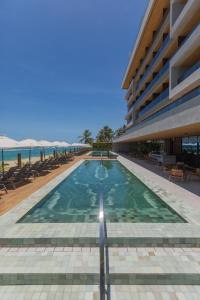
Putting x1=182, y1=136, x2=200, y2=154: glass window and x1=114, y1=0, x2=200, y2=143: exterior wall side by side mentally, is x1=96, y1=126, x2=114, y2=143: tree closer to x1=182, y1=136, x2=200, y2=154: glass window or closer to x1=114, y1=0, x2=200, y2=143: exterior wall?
x1=114, y1=0, x2=200, y2=143: exterior wall

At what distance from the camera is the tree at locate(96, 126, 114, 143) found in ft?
233

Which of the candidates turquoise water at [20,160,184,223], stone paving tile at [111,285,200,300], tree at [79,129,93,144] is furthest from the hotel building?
tree at [79,129,93,144]

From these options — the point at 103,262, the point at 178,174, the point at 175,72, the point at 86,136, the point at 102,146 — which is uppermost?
the point at 175,72

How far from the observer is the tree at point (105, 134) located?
71.0 m

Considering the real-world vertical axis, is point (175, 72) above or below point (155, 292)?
above

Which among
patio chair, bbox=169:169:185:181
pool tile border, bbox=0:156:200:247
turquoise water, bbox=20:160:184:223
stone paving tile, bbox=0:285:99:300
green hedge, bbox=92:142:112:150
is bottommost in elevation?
stone paving tile, bbox=0:285:99:300

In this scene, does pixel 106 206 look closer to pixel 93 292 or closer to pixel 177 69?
pixel 93 292

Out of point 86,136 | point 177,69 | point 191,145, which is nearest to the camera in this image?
point 177,69

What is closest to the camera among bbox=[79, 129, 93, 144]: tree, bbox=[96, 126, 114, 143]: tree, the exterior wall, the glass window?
the exterior wall

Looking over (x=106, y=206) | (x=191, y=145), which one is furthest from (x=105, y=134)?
(x=106, y=206)

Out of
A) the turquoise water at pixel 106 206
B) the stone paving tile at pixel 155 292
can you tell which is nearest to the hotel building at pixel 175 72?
the turquoise water at pixel 106 206

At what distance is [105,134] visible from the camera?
71.8 meters

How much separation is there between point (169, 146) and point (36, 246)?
20.7 m

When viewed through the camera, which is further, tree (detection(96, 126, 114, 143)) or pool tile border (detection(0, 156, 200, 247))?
tree (detection(96, 126, 114, 143))
